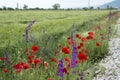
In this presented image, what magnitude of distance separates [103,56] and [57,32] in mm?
8495

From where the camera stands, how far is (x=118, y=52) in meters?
10.7

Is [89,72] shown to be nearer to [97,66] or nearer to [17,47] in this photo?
[97,66]

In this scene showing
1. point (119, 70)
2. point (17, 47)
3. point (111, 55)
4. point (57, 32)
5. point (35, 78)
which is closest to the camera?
point (35, 78)

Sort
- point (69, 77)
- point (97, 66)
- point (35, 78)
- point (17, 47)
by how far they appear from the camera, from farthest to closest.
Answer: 1. point (17, 47)
2. point (97, 66)
3. point (69, 77)
4. point (35, 78)

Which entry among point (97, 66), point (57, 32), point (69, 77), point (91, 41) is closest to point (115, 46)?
point (91, 41)

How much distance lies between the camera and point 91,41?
36.4 feet

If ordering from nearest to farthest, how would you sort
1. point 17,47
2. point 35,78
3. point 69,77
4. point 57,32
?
point 35,78
point 69,77
point 17,47
point 57,32

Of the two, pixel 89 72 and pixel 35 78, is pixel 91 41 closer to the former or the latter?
pixel 89 72

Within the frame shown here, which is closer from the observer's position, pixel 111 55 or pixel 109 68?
pixel 109 68

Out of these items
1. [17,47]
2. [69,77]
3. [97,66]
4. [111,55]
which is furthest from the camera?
[17,47]

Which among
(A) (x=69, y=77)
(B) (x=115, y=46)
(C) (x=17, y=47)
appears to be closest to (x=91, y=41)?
(B) (x=115, y=46)

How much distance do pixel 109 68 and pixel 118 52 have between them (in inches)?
94.9

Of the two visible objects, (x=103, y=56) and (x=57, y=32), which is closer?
(x=103, y=56)

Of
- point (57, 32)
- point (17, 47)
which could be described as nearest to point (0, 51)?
point (17, 47)
